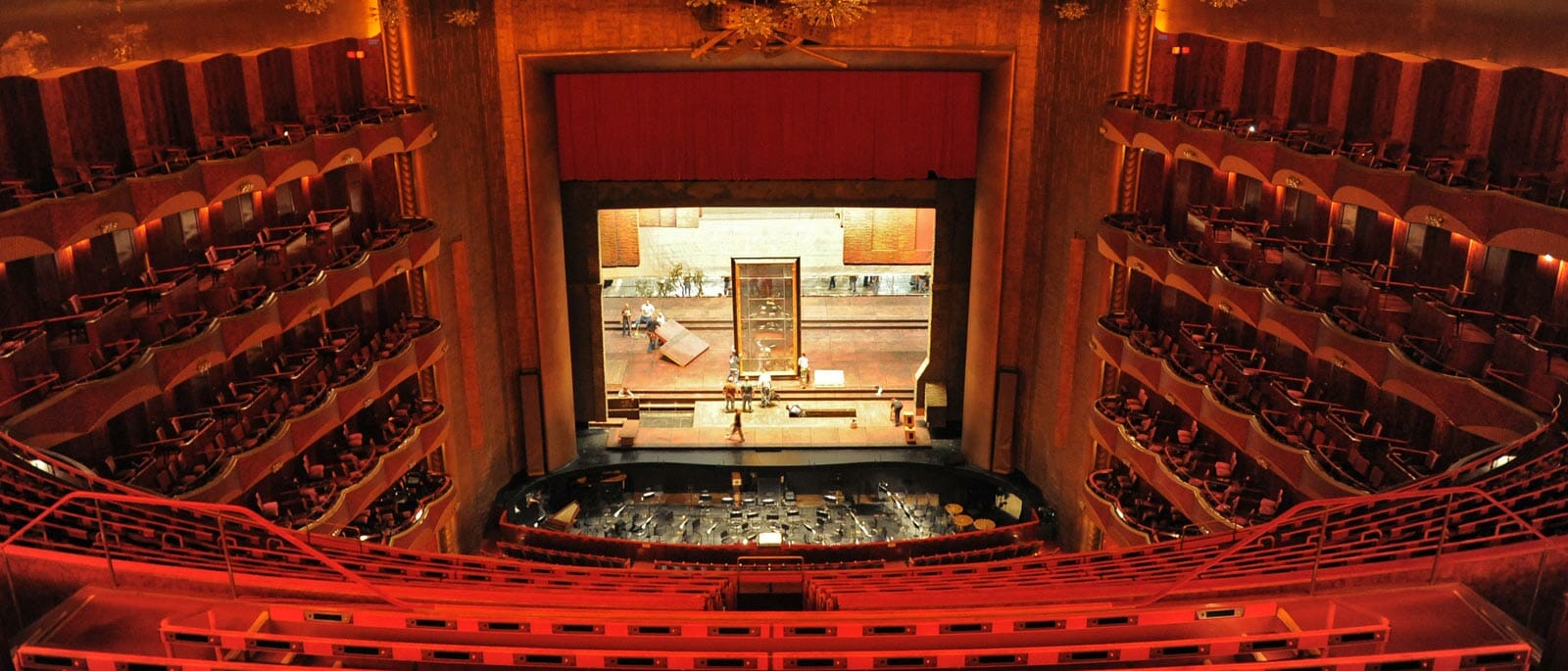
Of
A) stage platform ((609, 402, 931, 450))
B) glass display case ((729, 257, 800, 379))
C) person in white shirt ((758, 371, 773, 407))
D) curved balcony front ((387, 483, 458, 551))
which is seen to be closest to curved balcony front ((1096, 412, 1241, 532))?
stage platform ((609, 402, 931, 450))

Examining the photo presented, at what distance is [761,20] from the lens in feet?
51.7

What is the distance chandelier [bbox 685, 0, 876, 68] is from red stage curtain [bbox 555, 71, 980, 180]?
207 inches

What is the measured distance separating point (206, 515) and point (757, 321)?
17.3 metres

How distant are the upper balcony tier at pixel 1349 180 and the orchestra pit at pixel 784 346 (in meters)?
0.07

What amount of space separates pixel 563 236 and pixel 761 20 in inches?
437

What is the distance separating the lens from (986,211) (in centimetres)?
2450

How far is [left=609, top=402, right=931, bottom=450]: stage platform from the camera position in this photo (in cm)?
2653

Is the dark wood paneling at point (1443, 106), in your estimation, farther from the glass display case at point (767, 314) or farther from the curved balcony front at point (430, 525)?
the curved balcony front at point (430, 525)

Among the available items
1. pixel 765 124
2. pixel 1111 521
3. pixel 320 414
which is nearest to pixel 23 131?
pixel 320 414

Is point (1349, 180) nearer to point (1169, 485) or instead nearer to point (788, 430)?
point (1169, 485)

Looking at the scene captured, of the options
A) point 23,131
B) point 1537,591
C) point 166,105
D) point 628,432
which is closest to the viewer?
point 1537,591

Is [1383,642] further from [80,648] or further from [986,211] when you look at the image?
[986,211]

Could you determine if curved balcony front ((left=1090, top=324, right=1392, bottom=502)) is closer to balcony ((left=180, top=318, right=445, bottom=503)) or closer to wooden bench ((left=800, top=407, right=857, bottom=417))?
wooden bench ((left=800, top=407, right=857, bottom=417))

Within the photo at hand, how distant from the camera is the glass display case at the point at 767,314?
29031 mm
